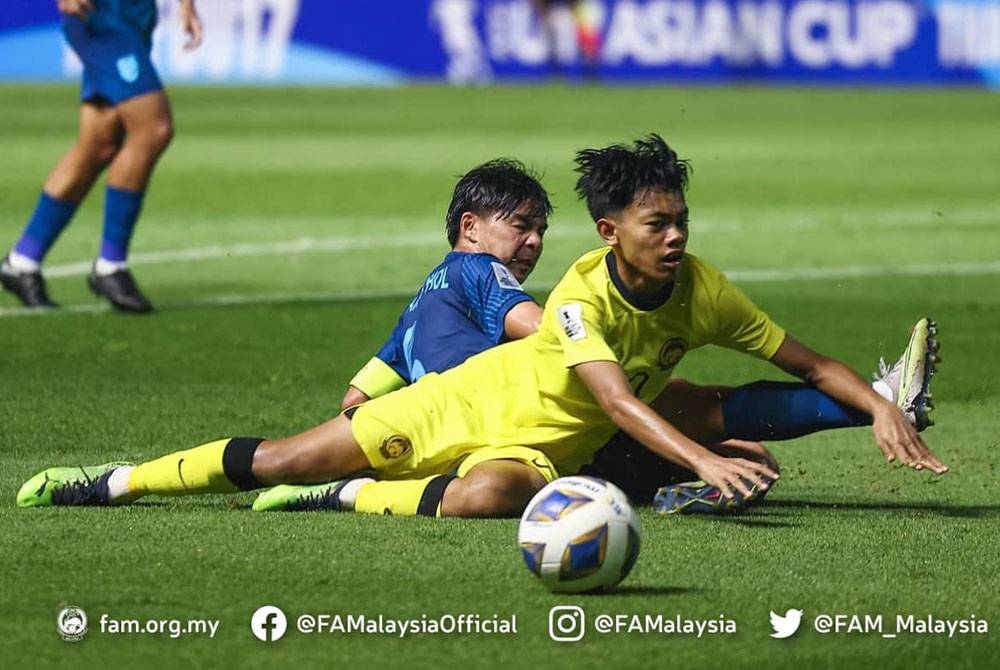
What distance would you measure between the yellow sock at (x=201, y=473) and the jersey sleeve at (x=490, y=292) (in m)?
0.86

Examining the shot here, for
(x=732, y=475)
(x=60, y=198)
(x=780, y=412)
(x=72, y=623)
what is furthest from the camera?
(x=60, y=198)

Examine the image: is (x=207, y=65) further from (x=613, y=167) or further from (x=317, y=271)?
(x=613, y=167)

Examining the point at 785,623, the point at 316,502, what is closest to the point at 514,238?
the point at 316,502

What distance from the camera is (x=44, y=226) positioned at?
36.9 ft

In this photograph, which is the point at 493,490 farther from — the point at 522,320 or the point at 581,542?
the point at 581,542

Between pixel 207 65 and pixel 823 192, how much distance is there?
1690cm

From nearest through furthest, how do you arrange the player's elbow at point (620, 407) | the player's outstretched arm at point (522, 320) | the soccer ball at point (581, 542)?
1. the soccer ball at point (581, 542)
2. the player's elbow at point (620, 407)
3. the player's outstretched arm at point (522, 320)

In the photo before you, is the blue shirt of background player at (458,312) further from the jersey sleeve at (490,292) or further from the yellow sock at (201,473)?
the yellow sock at (201,473)

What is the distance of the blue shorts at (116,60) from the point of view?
10.9 meters

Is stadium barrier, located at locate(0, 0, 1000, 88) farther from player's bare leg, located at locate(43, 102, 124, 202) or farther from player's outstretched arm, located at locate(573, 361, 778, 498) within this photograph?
player's outstretched arm, located at locate(573, 361, 778, 498)

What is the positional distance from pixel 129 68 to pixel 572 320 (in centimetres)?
553

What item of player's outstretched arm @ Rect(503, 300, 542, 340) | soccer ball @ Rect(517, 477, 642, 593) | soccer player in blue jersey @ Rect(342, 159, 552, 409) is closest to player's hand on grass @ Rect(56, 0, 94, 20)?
soccer player in blue jersey @ Rect(342, 159, 552, 409)

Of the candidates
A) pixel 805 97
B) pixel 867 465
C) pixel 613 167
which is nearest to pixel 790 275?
pixel 867 465

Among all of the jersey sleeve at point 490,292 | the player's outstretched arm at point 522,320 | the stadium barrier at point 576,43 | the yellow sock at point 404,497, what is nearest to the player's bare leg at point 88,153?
the jersey sleeve at point 490,292
